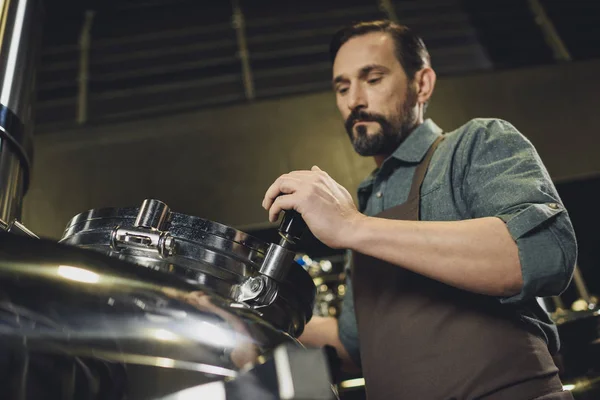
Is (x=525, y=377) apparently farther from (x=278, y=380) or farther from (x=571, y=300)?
(x=571, y=300)

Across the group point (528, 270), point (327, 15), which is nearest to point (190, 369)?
point (528, 270)

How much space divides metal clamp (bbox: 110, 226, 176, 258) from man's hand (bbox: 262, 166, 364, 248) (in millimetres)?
208

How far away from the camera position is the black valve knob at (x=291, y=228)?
0.70 meters

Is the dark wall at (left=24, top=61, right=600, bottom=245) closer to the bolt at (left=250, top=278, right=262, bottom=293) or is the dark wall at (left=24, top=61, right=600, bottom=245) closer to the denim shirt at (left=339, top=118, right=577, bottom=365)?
the denim shirt at (left=339, top=118, right=577, bottom=365)

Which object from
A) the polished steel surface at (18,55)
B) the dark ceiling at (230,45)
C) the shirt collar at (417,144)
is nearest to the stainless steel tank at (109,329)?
the polished steel surface at (18,55)

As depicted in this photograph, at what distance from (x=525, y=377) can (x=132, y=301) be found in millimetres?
680

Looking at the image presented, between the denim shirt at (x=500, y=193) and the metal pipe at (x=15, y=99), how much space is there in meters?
0.78

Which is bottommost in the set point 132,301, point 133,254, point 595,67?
point 132,301

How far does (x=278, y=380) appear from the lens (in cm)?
33

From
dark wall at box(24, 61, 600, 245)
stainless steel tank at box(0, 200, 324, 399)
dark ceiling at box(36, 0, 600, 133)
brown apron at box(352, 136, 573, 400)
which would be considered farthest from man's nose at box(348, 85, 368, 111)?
dark ceiling at box(36, 0, 600, 133)

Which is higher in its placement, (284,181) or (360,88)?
(360,88)

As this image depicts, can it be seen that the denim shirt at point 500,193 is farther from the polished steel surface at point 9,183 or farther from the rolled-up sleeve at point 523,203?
the polished steel surface at point 9,183

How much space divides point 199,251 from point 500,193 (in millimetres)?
544

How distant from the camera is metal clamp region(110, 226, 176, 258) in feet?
2.08
